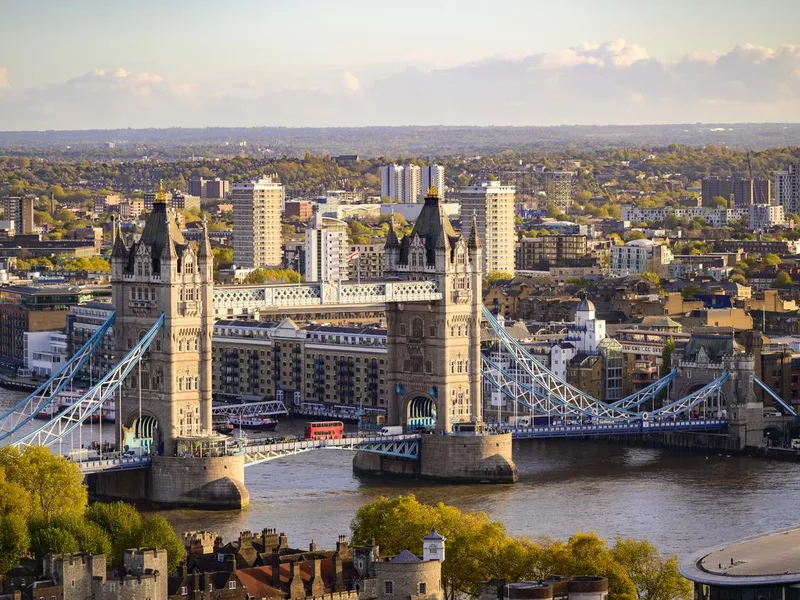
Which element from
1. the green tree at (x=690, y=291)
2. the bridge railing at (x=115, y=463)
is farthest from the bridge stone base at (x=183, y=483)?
the green tree at (x=690, y=291)

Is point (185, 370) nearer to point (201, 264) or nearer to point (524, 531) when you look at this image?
point (201, 264)

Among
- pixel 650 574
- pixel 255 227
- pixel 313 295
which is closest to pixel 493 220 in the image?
pixel 255 227

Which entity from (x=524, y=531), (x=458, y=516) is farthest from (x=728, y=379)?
(x=458, y=516)

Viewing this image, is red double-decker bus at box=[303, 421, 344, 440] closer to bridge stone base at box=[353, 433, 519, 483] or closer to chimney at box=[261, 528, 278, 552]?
bridge stone base at box=[353, 433, 519, 483]

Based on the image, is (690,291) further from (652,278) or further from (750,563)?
(750,563)

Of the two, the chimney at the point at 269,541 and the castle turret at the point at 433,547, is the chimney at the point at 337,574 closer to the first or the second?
the castle turret at the point at 433,547

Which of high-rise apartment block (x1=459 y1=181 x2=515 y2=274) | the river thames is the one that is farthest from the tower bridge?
high-rise apartment block (x1=459 y1=181 x2=515 y2=274)

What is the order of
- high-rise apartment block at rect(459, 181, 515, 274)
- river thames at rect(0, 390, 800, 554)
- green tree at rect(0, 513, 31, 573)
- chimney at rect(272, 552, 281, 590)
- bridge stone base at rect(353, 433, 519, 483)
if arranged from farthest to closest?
high-rise apartment block at rect(459, 181, 515, 274), bridge stone base at rect(353, 433, 519, 483), river thames at rect(0, 390, 800, 554), green tree at rect(0, 513, 31, 573), chimney at rect(272, 552, 281, 590)
